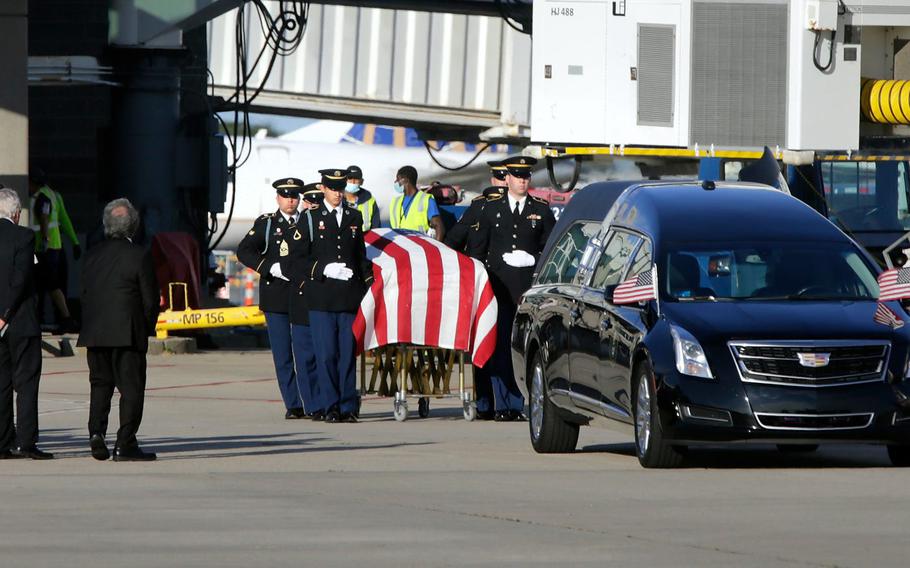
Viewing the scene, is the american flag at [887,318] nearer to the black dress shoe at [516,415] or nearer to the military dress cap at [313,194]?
the black dress shoe at [516,415]

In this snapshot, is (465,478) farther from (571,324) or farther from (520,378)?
(520,378)

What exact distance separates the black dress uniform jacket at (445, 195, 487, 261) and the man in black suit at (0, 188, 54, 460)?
195 inches

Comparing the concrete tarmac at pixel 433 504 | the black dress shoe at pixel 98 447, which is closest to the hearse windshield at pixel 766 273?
the concrete tarmac at pixel 433 504

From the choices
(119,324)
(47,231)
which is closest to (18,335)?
(119,324)

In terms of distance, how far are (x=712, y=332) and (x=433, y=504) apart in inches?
91.7

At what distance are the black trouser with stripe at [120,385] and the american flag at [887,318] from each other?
4540 mm

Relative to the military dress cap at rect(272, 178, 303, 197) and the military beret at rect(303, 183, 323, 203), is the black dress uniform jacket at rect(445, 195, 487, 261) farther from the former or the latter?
the military dress cap at rect(272, 178, 303, 197)

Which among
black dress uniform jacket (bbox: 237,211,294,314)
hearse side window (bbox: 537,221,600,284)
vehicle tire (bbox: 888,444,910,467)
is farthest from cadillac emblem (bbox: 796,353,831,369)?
black dress uniform jacket (bbox: 237,211,294,314)

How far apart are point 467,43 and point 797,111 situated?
61.7 ft

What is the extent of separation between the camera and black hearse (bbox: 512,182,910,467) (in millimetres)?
11992

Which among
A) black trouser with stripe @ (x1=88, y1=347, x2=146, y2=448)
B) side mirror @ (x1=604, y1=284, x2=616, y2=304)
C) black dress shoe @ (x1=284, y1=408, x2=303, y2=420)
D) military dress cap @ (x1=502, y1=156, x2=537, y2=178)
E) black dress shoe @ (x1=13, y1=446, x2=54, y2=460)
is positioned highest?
military dress cap @ (x1=502, y1=156, x2=537, y2=178)

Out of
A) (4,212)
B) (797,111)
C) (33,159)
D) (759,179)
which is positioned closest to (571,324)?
(4,212)

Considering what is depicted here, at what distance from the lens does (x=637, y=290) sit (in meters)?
12.5

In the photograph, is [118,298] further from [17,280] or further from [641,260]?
[641,260]
